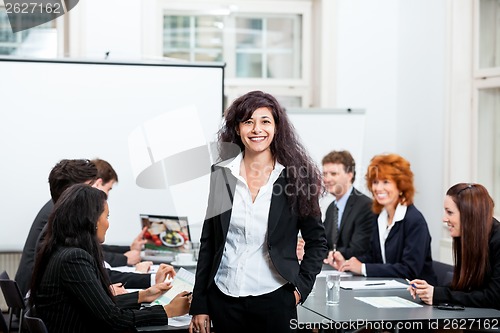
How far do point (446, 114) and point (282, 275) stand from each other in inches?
133

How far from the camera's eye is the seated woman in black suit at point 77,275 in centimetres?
277

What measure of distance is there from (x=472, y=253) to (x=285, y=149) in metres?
1.04

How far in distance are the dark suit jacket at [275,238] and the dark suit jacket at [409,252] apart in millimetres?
1394

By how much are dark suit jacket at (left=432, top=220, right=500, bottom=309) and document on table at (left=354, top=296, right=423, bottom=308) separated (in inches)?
6.0

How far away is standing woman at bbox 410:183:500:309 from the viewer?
327 centimetres

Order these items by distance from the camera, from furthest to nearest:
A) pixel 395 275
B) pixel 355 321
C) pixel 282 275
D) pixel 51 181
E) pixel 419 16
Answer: pixel 419 16 → pixel 395 275 → pixel 51 181 → pixel 355 321 → pixel 282 275

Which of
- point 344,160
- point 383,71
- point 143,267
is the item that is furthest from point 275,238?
point 383,71

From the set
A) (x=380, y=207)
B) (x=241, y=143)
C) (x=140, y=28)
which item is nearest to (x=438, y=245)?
(x=380, y=207)

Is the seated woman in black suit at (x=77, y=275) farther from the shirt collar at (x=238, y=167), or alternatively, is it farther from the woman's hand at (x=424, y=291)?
the woman's hand at (x=424, y=291)

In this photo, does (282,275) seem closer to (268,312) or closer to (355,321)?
(268,312)

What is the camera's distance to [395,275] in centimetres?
413

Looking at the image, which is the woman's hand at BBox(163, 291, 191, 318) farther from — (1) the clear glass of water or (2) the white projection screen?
(2) the white projection screen

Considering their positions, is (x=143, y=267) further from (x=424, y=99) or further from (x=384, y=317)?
(x=424, y=99)

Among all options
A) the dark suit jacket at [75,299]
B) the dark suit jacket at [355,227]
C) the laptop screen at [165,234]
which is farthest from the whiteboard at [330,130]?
the dark suit jacket at [75,299]
